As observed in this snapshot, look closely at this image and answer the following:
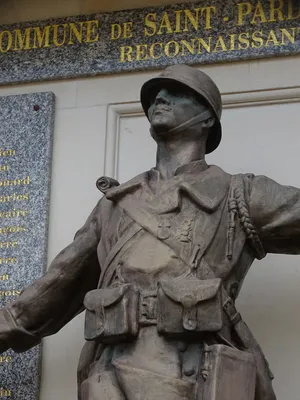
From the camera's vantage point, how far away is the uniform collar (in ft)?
17.0

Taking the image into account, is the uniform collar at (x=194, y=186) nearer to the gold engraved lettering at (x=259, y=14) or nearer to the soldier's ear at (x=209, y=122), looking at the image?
the soldier's ear at (x=209, y=122)

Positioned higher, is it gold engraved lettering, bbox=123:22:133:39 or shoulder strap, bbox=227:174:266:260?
gold engraved lettering, bbox=123:22:133:39

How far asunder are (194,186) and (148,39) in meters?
1.64

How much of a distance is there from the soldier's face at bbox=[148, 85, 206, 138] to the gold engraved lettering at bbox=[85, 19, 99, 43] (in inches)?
53.7

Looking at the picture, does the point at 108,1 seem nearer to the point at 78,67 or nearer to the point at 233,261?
the point at 78,67

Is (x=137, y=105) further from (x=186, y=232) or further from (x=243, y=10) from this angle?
(x=186, y=232)

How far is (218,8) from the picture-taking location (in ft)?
21.9

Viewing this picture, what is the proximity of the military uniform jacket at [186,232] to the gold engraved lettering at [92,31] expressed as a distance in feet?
4.82

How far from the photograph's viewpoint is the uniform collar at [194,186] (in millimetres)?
5184

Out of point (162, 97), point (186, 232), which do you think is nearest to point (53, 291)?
point (186, 232)

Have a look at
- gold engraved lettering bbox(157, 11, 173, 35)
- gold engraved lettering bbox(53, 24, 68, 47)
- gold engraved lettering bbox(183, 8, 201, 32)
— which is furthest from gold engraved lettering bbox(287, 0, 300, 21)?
gold engraved lettering bbox(53, 24, 68, 47)

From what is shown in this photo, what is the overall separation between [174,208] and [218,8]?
1785 mm

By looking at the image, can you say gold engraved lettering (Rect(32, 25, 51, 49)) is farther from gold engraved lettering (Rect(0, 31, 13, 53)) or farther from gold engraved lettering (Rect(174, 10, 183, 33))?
gold engraved lettering (Rect(174, 10, 183, 33))

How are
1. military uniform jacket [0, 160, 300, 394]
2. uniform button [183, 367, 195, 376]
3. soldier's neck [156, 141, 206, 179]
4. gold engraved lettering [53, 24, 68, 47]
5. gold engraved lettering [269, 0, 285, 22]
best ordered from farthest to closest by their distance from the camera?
gold engraved lettering [53, 24, 68, 47], gold engraved lettering [269, 0, 285, 22], soldier's neck [156, 141, 206, 179], military uniform jacket [0, 160, 300, 394], uniform button [183, 367, 195, 376]
